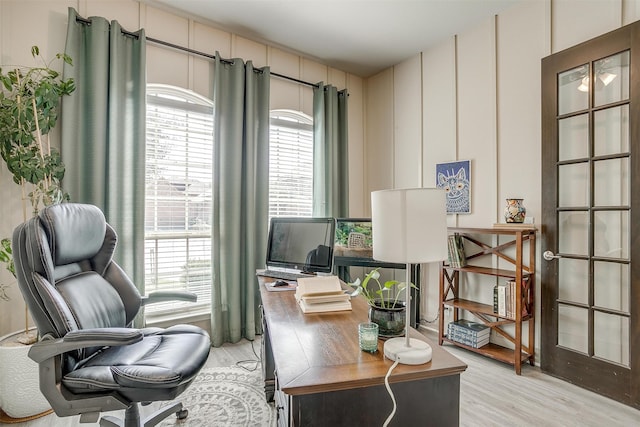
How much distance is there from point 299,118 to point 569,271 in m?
2.80

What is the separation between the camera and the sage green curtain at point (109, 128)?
2.26m

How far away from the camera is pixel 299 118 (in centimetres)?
354

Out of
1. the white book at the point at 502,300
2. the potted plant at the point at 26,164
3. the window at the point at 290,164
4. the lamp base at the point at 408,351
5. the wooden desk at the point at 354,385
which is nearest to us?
the wooden desk at the point at 354,385

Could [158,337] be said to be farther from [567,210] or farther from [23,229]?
[567,210]

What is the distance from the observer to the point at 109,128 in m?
2.38

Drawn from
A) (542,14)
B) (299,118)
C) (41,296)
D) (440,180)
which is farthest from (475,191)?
(41,296)

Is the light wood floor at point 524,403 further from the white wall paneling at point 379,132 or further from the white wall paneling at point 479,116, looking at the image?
the white wall paneling at point 379,132

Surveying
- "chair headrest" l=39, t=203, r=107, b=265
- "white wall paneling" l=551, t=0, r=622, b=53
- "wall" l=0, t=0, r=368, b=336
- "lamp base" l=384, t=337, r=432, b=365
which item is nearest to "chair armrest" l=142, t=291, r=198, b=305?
"chair headrest" l=39, t=203, r=107, b=265

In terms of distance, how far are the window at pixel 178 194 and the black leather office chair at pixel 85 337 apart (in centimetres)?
103

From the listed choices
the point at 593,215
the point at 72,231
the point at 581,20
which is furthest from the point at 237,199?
the point at 581,20

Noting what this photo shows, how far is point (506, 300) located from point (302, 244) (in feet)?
5.44

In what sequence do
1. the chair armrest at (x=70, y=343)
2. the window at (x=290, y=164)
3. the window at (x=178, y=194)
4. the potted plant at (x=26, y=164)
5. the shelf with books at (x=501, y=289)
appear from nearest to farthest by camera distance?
the chair armrest at (x=70, y=343)
the potted plant at (x=26, y=164)
the shelf with books at (x=501, y=289)
the window at (x=178, y=194)
the window at (x=290, y=164)

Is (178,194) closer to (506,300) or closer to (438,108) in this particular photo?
(438,108)

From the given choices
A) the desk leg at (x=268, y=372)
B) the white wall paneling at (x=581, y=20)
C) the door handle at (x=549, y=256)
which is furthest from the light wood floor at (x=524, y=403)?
the white wall paneling at (x=581, y=20)
